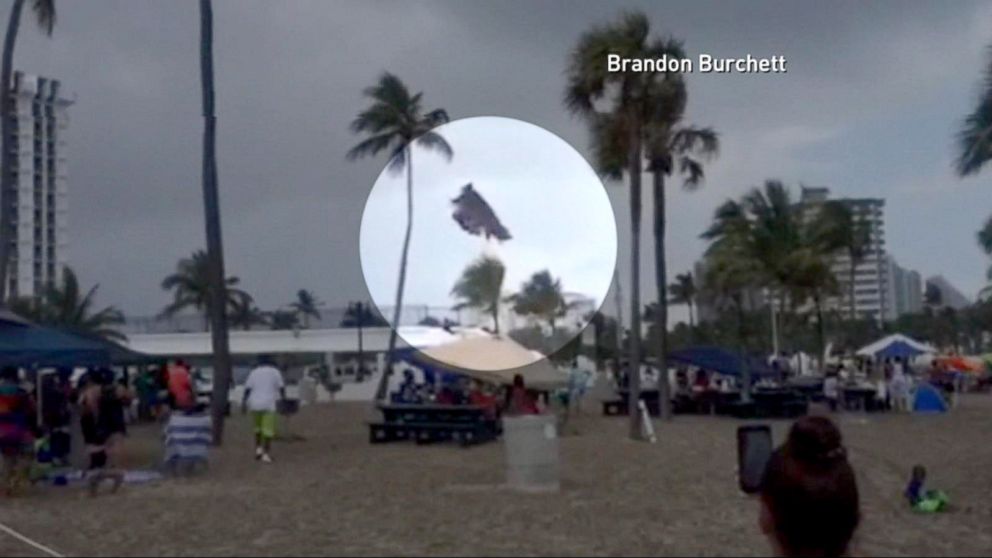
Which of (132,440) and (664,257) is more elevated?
(664,257)

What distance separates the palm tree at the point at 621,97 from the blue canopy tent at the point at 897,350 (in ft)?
101

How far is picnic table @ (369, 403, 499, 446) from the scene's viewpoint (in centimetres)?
2509

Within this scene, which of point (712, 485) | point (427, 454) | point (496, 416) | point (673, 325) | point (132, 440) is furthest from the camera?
point (673, 325)

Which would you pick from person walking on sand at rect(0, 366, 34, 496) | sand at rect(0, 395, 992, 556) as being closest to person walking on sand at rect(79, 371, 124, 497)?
sand at rect(0, 395, 992, 556)

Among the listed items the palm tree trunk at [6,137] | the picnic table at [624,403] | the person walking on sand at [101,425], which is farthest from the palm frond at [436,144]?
the picnic table at [624,403]

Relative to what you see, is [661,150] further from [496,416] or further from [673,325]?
[673,325]

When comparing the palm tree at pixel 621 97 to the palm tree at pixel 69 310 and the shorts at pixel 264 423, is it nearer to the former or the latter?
the shorts at pixel 264 423

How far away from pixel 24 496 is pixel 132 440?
1218 cm

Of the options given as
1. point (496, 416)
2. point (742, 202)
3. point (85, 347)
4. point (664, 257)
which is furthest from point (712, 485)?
point (742, 202)

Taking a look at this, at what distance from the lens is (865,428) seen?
31.0 metres

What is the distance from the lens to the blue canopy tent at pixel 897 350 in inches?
2250

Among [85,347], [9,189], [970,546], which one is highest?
[9,189]

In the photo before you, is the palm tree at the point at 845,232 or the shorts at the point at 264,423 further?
the palm tree at the point at 845,232

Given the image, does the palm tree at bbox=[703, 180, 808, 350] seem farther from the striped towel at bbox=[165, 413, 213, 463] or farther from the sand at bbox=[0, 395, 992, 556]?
the striped towel at bbox=[165, 413, 213, 463]
